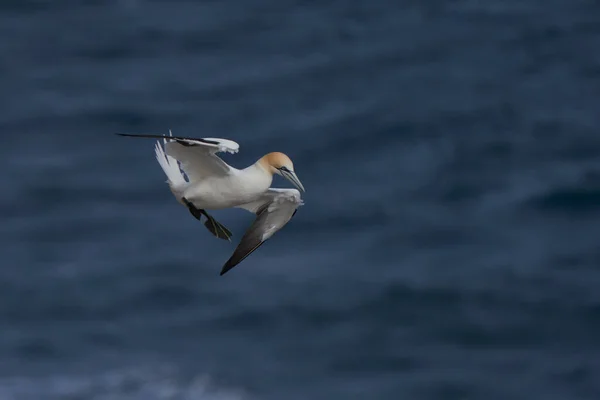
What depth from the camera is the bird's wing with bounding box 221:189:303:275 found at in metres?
17.9

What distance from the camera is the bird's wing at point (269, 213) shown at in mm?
17922

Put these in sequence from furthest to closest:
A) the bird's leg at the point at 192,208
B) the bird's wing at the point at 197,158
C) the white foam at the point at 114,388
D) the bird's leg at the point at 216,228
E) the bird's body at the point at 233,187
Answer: the white foam at the point at 114,388 < the bird's leg at the point at 216,228 < the bird's leg at the point at 192,208 < the bird's body at the point at 233,187 < the bird's wing at the point at 197,158

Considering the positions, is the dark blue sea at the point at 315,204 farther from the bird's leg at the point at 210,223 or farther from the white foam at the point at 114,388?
the bird's leg at the point at 210,223

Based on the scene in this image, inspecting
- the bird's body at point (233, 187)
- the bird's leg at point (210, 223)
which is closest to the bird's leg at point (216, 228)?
the bird's leg at point (210, 223)

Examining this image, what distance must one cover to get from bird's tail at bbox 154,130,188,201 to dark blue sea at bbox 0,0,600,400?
2504 cm

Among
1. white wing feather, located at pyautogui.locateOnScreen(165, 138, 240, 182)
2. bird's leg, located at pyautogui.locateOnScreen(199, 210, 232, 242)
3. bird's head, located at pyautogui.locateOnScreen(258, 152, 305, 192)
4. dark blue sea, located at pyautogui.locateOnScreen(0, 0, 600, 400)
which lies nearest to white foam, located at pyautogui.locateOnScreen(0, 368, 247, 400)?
dark blue sea, located at pyautogui.locateOnScreen(0, 0, 600, 400)

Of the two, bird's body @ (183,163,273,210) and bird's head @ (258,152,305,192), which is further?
bird's body @ (183,163,273,210)

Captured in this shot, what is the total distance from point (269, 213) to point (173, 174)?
4.07 ft

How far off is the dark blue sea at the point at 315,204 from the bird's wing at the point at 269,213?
2452 cm

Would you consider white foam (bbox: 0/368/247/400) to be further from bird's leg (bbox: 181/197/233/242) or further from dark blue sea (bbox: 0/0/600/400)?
bird's leg (bbox: 181/197/233/242)

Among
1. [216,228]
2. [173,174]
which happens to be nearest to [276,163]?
[173,174]

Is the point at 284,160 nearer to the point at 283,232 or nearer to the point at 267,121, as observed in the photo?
the point at 283,232

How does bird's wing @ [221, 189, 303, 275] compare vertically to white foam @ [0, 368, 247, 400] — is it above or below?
above

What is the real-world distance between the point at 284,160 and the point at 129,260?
34.1m
